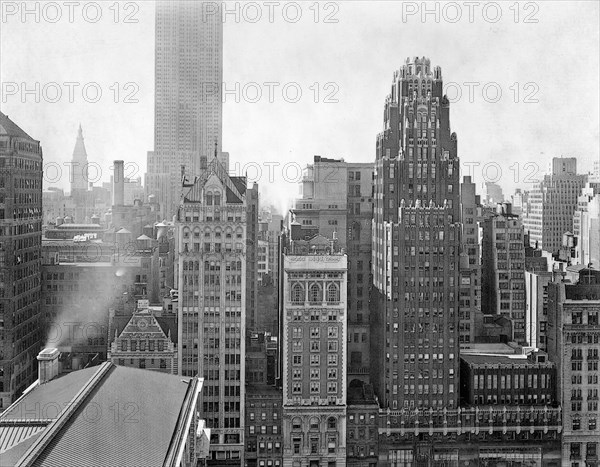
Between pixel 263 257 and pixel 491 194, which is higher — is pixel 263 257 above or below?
below

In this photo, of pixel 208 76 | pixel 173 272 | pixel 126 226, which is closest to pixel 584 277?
pixel 173 272

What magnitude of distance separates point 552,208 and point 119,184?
152 ft

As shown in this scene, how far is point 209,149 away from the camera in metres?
77.0

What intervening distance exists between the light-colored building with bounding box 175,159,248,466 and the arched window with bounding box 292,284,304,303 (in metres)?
3.11

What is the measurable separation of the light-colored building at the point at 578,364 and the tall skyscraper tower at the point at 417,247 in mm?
6510

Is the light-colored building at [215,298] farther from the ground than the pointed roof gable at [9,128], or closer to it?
closer to it

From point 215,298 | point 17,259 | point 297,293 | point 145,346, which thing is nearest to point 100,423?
point 145,346

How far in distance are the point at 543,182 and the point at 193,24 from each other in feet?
127

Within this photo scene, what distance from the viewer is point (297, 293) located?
49281 millimetres

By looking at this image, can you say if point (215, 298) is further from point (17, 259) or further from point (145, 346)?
point (17, 259)

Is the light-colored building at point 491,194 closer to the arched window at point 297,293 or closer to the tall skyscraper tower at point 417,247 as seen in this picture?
the tall skyscraper tower at point 417,247

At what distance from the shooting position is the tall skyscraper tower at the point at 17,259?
47031 mm

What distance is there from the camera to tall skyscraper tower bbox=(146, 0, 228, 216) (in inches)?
2960

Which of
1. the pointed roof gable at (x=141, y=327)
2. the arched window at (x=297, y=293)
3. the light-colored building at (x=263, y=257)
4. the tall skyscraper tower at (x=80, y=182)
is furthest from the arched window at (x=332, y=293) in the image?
the light-colored building at (x=263, y=257)
